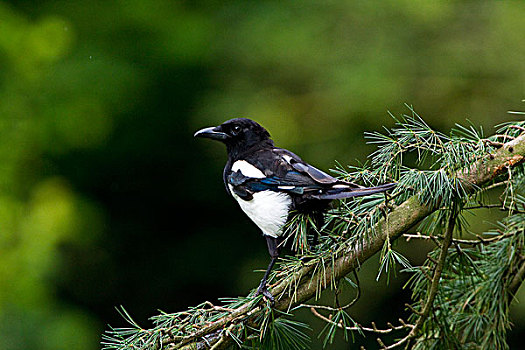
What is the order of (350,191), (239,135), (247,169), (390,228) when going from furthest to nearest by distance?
(239,135), (247,169), (350,191), (390,228)

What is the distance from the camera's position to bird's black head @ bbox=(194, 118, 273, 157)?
1946mm

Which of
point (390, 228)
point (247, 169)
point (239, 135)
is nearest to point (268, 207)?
point (247, 169)

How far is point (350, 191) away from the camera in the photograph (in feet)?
4.43

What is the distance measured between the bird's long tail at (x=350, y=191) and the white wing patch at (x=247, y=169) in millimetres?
329

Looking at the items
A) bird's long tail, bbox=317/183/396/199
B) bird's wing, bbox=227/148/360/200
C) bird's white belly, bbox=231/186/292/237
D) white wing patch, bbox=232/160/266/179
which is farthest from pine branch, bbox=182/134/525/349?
white wing patch, bbox=232/160/266/179

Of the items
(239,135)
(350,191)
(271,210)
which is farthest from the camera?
(239,135)

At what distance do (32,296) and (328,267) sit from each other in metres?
2.63

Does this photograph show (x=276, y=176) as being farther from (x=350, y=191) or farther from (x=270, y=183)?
(x=350, y=191)

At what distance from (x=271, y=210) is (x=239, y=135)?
37 cm

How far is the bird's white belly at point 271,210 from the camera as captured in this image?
165 cm

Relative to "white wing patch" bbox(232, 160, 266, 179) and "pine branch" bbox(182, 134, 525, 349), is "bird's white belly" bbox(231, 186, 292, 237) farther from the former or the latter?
"pine branch" bbox(182, 134, 525, 349)

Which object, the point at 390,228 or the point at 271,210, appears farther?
the point at 271,210

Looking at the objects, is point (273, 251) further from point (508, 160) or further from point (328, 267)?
point (508, 160)

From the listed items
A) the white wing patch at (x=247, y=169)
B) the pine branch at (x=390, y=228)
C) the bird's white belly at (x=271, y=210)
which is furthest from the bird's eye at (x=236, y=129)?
the pine branch at (x=390, y=228)
